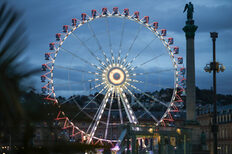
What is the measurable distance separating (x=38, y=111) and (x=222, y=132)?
107 m

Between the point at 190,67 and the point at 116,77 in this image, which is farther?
the point at 190,67

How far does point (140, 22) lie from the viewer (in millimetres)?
60938

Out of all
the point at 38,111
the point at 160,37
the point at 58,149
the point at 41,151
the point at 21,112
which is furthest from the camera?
the point at 160,37

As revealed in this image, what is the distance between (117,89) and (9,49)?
50963mm

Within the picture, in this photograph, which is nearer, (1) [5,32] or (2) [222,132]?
(1) [5,32]

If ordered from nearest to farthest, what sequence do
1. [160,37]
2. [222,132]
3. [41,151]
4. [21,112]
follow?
[21,112], [41,151], [160,37], [222,132]

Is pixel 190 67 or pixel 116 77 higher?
pixel 190 67

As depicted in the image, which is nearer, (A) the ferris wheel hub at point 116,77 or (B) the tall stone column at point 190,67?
(A) the ferris wheel hub at point 116,77

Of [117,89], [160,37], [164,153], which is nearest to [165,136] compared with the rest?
[164,153]

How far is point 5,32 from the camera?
4629 mm

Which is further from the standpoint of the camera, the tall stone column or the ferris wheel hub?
the tall stone column

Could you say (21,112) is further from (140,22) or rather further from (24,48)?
(140,22)

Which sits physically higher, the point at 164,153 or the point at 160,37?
the point at 160,37

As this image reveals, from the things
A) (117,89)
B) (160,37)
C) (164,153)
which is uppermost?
(160,37)
